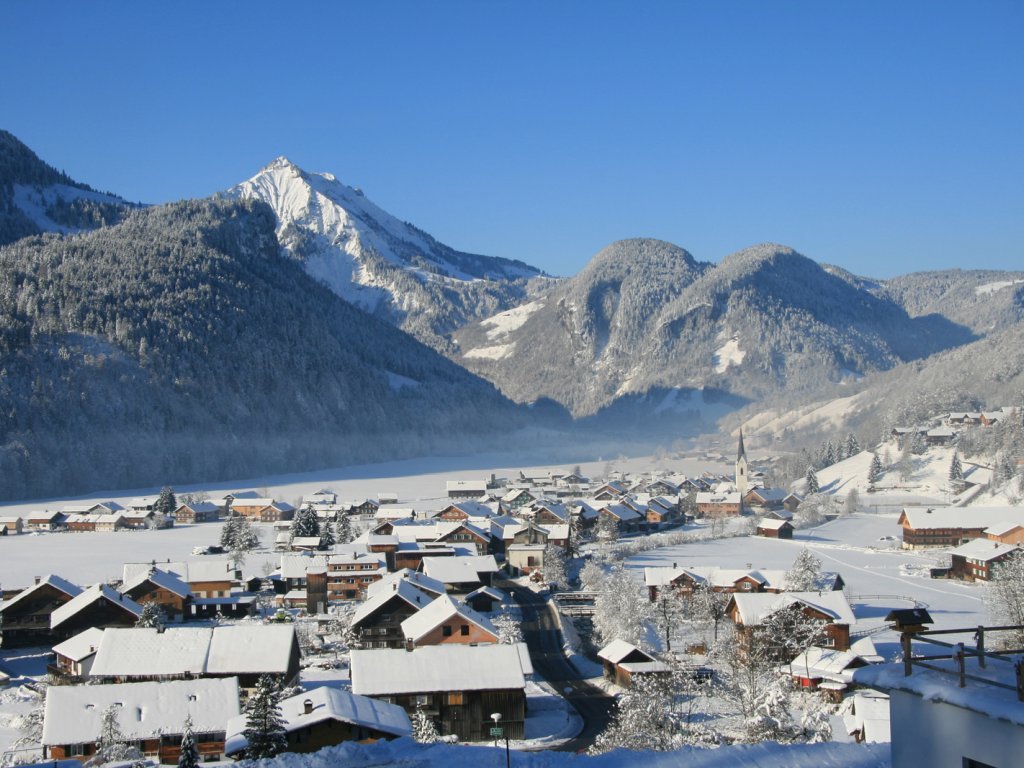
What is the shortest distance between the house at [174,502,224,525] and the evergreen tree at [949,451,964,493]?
195 ft

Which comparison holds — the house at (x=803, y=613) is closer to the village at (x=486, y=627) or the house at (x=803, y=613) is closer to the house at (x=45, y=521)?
the village at (x=486, y=627)

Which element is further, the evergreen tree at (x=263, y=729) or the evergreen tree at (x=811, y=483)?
the evergreen tree at (x=811, y=483)

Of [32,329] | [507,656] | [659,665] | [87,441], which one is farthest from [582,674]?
[32,329]

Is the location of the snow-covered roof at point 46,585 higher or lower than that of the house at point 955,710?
lower

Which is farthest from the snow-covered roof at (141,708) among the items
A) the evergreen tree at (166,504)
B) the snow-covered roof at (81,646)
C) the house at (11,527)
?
the evergreen tree at (166,504)

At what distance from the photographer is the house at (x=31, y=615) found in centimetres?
3694

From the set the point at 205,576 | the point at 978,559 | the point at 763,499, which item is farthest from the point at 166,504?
the point at 978,559

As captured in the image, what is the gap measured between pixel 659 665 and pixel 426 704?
7982mm

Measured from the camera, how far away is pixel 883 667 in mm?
5598

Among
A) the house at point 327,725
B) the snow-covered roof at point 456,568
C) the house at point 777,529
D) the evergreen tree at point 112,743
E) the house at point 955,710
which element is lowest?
the house at point 777,529

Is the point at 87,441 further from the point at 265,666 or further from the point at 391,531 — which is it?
the point at 265,666

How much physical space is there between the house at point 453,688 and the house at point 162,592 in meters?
16.9

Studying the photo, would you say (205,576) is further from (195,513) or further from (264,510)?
(195,513)

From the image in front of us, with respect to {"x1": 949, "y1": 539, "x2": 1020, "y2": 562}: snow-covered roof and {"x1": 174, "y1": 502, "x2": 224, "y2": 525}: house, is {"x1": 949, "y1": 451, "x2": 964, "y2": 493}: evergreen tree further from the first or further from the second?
{"x1": 174, "y1": 502, "x2": 224, "y2": 525}: house
